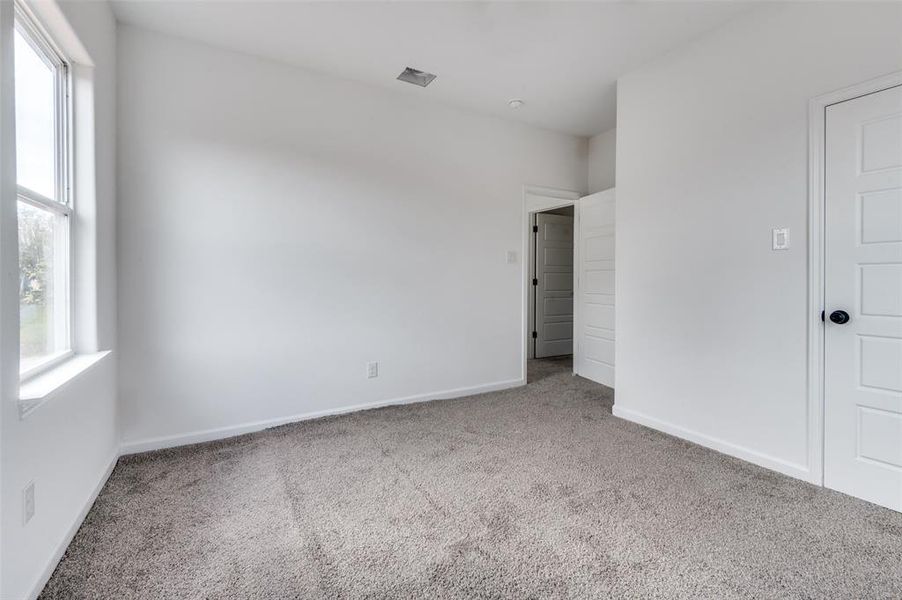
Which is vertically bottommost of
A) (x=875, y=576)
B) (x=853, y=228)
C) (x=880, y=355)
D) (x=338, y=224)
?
(x=875, y=576)

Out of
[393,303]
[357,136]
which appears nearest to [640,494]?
[393,303]

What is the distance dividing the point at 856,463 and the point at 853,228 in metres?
1.18

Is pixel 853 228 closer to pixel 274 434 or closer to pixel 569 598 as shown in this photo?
pixel 569 598

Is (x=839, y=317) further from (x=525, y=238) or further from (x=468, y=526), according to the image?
(x=525, y=238)

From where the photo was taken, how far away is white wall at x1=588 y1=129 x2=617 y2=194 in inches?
166

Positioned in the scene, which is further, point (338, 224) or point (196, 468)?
point (338, 224)

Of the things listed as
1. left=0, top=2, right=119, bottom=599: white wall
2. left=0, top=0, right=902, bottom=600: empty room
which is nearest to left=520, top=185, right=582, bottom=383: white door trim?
left=0, top=0, right=902, bottom=600: empty room

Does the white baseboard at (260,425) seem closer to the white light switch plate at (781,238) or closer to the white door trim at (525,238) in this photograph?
the white door trim at (525,238)

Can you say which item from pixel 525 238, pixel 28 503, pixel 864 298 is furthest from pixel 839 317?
pixel 28 503

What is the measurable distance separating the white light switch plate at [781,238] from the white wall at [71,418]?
11.2ft

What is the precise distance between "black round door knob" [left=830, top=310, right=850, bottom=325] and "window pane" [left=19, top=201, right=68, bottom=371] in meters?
A: 3.60

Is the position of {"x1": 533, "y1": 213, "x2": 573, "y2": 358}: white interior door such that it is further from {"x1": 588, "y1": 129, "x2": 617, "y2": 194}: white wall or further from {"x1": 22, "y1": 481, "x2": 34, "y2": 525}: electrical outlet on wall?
{"x1": 22, "y1": 481, "x2": 34, "y2": 525}: electrical outlet on wall

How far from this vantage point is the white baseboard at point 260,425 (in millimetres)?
2572

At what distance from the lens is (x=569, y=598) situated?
137 cm
